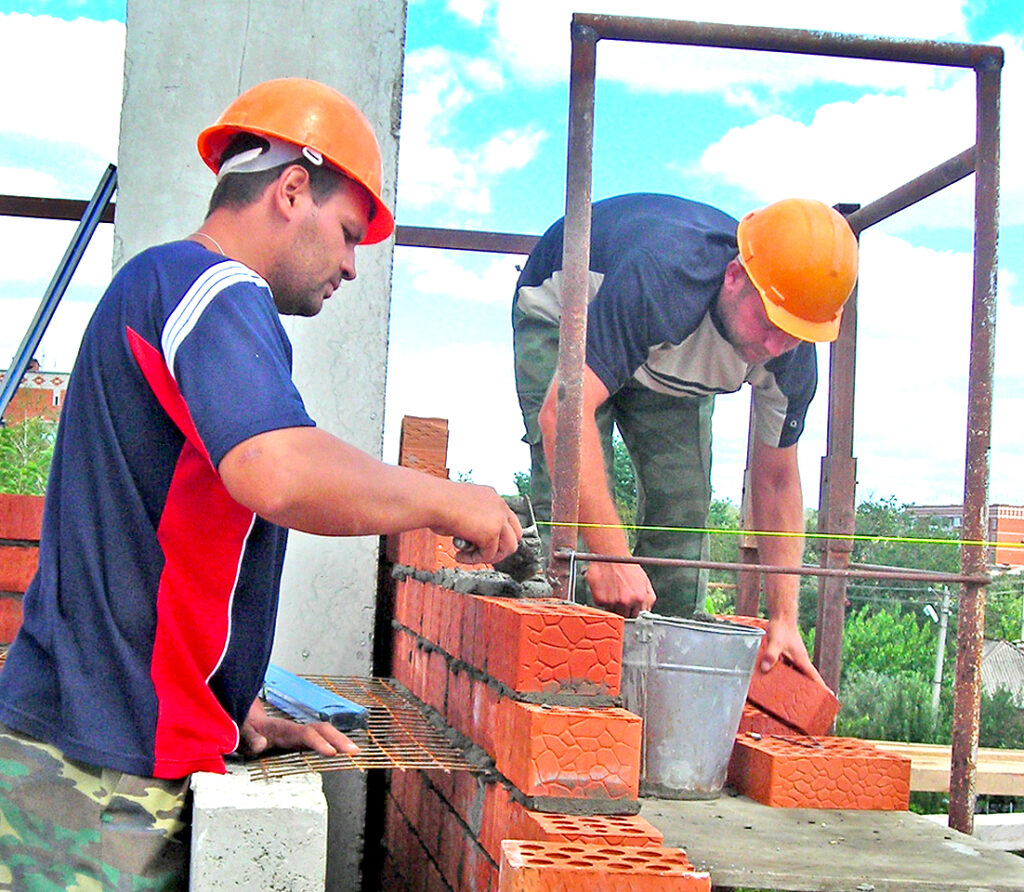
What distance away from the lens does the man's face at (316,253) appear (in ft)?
6.36

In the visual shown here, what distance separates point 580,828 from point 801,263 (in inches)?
87.2

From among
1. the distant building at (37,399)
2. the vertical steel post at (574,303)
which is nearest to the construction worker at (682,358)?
the vertical steel post at (574,303)

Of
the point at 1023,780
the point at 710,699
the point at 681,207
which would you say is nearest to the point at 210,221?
the point at 710,699

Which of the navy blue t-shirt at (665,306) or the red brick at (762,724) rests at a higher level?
the navy blue t-shirt at (665,306)

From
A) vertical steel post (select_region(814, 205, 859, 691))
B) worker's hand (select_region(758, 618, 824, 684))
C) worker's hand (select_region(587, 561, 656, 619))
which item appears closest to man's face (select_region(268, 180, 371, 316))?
worker's hand (select_region(587, 561, 656, 619))

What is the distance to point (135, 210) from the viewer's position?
4070 mm

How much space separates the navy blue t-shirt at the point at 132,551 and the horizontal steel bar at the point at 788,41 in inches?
60.8

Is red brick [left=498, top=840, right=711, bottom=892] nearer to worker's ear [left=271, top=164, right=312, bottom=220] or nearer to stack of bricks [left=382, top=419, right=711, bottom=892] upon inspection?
stack of bricks [left=382, top=419, right=711, bottom=892]

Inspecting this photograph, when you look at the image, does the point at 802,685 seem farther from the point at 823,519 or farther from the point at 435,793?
the point at 435,793

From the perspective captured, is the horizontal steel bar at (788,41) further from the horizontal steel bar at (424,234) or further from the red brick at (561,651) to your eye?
the horizontal steel bar at (424,234)

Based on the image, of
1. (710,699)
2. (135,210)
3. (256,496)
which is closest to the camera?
(256,496)

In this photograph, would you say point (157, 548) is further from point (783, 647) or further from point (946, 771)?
point (946, 771)

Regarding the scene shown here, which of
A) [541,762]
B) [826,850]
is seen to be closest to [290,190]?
[541,762]

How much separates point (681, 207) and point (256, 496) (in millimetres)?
2991
